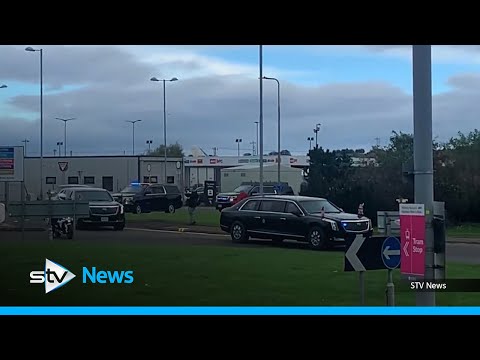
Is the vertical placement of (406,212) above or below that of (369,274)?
above

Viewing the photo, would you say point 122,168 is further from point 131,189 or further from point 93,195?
point 93,195

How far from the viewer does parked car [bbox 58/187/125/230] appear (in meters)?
7.58

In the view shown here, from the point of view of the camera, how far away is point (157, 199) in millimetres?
7918

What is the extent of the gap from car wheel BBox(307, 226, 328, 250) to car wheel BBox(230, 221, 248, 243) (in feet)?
1.93

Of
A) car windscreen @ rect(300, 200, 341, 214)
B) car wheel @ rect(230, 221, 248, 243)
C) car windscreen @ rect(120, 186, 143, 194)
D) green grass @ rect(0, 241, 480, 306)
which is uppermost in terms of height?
car windscreen @ rect(120, 186, 143, 194)

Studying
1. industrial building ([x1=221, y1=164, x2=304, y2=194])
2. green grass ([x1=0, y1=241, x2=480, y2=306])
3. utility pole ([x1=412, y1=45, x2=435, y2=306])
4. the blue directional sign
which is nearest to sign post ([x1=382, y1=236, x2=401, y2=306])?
the blue directional sign

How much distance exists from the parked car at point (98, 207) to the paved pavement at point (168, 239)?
9 cm

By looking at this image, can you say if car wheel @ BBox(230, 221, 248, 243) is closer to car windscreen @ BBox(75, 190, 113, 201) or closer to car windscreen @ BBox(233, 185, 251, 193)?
car windscreen @ BBox(233, 185, 251, 193)

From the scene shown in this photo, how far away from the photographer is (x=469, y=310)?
7039mm

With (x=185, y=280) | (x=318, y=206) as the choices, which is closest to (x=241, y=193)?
(x=318, y=206)
